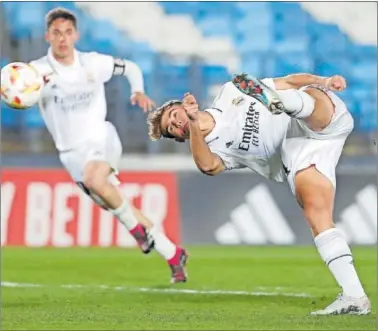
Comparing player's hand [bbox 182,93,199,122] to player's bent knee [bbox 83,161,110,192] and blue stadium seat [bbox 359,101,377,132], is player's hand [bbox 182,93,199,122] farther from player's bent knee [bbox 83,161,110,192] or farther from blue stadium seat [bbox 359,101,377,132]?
blue stadium seat [bbox 359,101,377,132]

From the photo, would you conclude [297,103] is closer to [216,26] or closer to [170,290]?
[170,290]

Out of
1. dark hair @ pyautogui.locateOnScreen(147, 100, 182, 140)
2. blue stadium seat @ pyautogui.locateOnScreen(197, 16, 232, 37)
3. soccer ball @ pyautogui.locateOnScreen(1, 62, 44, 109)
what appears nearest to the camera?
dark hair @ pyautogui.locateOnScreen(147, 100, 182, 140)

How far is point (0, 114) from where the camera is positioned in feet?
50.5

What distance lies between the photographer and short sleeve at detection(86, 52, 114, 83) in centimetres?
987

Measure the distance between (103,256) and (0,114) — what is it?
362cm

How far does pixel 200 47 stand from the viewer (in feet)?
54.6

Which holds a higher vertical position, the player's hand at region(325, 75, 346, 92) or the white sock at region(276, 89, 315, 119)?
the player's hand at region(325, 75, 346, 92)

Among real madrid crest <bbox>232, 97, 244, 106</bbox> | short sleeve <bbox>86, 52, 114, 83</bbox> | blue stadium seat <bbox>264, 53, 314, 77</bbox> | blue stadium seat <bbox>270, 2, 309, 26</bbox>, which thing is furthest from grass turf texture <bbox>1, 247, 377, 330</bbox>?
blue stadium seat <bbox>270, 2, 309, 26</bbox>

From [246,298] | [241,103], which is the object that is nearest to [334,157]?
[241,103]

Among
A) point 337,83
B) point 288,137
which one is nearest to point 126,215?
point 288,137

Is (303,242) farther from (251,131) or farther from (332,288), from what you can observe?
(251,131)

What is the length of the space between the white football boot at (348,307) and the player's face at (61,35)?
13.4 ft

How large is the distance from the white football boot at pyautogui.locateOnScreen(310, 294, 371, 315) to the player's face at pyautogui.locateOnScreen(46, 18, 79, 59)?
13.4ft

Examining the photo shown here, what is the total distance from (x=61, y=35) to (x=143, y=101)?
3.98 feet
